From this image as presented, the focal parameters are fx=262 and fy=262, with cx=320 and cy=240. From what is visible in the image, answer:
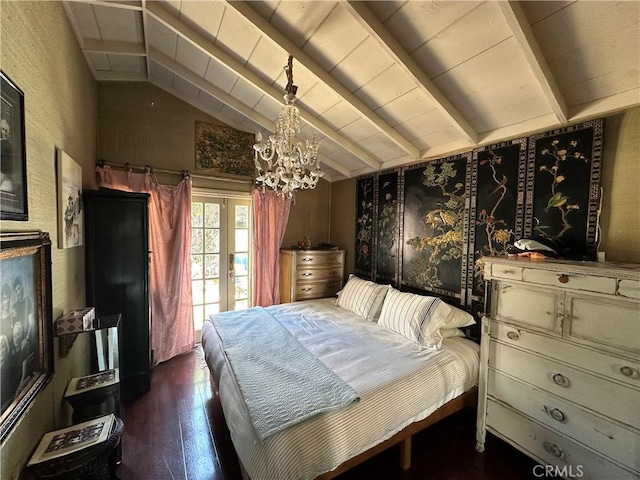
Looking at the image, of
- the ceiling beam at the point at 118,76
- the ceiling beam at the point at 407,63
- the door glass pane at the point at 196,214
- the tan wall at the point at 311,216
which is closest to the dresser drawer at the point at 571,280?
the ceiling beam at the point at 407,63

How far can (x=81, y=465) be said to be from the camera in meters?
1.14

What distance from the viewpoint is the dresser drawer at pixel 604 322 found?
127cm

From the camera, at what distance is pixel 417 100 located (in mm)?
2057

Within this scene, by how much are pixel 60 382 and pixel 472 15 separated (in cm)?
306

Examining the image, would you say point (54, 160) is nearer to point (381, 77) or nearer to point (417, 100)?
point (381, 77)

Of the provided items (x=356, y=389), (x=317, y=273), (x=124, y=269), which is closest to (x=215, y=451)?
(x=356, y=389)

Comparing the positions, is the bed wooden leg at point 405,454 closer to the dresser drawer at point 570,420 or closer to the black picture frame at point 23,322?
the dresser drawer at point 570,420

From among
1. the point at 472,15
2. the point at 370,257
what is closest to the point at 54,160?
the point at 472,15

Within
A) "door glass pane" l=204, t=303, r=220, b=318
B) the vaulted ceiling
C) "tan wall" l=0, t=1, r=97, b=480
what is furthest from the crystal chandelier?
"door glass pane" l=204, t=303, r=220, b=318

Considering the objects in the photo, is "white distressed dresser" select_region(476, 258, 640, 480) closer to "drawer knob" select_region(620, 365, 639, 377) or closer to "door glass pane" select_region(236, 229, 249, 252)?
"drawer knob" select_region(620, 365, 639, 377)

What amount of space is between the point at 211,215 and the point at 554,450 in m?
3.66

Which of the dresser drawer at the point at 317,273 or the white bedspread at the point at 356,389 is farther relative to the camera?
the dresser drawer at the point at 317,273

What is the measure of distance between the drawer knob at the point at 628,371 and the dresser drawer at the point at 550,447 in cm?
48

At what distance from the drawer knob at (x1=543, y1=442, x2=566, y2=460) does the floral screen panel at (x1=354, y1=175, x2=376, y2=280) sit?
2.16m
